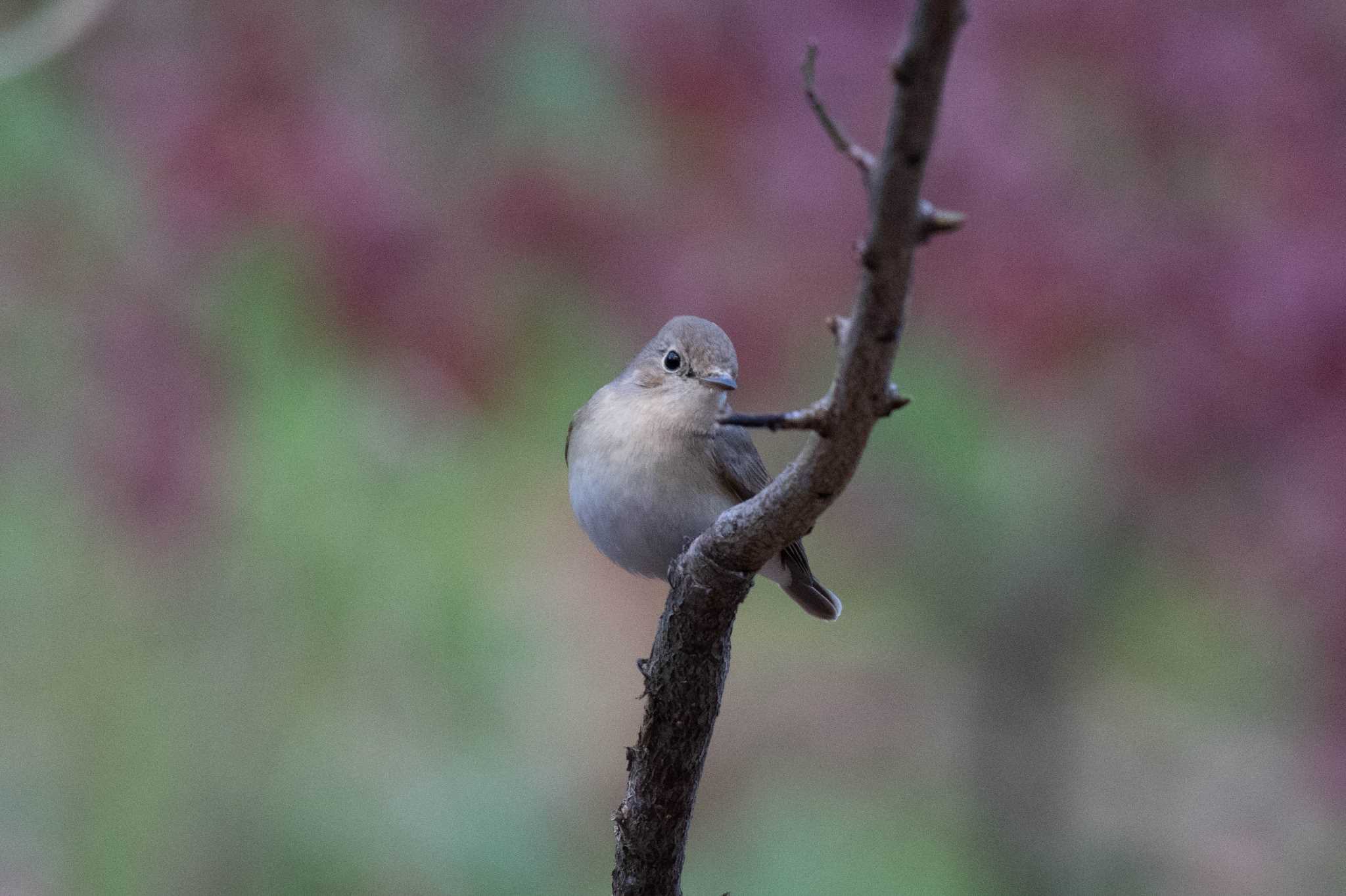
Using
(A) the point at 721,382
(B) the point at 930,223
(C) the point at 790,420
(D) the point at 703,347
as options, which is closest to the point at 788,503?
(C) the point at 790,420

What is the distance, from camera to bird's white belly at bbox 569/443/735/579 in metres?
2.75

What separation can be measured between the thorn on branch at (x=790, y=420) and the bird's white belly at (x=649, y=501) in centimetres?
119

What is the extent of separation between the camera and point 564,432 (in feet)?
22.4

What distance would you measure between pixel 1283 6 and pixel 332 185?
3.11 metres

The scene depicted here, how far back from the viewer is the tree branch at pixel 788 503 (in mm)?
1248

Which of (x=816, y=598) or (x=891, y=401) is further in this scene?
(x=816, y=598)

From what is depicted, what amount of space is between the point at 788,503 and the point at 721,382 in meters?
0.99

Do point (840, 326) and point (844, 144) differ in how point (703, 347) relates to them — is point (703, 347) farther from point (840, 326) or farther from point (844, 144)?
point (844, 144)

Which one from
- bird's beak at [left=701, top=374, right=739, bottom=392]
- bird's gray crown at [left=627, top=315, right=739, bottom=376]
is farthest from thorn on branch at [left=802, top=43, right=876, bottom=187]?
bird's gray crown at [left=627, top=315, right=739, bottom=376]

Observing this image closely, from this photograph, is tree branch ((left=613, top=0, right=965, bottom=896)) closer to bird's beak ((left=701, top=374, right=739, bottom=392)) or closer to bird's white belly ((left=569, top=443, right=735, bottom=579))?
bird's white belly ((left=569, top=443, right=735, bottom=579))

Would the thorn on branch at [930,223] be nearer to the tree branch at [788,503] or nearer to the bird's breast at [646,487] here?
the tree branch at [788,503]

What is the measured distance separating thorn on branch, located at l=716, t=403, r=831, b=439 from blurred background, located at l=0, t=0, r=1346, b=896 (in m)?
2.52

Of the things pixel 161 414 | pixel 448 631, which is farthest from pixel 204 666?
pixel 161 414

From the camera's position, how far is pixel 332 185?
4434 millimetres
